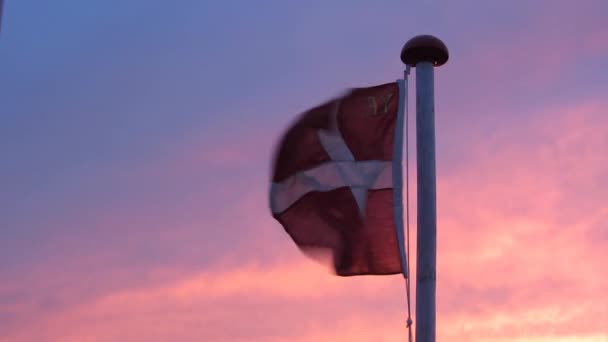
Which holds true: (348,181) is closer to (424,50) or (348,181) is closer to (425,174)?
(425,174)

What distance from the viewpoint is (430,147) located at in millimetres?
15555

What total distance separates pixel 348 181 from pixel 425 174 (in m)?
1.38

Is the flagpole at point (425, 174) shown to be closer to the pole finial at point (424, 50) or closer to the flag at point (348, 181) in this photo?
the pole finial at point (424, 50)

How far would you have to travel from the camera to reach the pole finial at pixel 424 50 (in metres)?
15.8

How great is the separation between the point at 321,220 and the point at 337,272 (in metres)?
0.96

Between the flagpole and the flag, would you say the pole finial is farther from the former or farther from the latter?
the flag

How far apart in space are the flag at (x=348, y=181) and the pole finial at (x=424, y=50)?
51 centimetres

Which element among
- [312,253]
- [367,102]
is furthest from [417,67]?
[312,253]

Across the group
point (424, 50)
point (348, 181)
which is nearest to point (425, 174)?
point (348, 181)

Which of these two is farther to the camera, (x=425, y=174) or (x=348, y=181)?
(x=348, y=181)

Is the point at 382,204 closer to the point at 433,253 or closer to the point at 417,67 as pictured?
the point at 433,253

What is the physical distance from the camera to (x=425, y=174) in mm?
15352

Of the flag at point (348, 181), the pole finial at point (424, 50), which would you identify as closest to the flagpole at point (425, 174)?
the pole finial at point (424, 50)

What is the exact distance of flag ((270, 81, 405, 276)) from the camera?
1551cm
